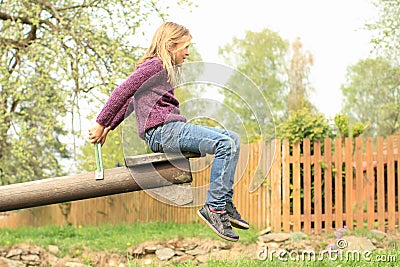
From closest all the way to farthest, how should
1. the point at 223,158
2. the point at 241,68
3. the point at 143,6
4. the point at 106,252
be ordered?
the point at 223,158
the point at 106,252
the point at 143,6
the point at 241,68

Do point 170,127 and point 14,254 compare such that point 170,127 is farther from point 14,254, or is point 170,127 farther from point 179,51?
point 14,254

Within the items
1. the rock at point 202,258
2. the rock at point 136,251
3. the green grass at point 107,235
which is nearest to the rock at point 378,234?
the green grass at point 107,235

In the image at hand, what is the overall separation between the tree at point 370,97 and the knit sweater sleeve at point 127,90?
21.2 m

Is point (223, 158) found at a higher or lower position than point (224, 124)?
lower

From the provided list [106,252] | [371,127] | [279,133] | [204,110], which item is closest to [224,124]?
[204,110]

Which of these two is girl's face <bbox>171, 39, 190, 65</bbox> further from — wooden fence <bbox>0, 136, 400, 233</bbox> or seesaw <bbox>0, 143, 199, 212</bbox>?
wooden fence <bbox>0, 136, 400, 233</bbox>

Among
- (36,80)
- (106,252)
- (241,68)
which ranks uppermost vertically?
(241,68)

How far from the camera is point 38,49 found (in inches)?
391

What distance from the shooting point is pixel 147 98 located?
13.1ft

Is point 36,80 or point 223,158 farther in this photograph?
point 36,80

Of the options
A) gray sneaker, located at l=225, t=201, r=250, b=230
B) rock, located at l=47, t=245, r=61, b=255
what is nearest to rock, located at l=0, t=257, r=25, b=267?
rock, located at l=47, t=245, r=61, b=255

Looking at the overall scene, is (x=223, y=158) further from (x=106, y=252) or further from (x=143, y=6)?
(x=143, y=6)

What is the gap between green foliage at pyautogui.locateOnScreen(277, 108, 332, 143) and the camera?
33.4 ft

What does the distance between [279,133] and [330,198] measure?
5.50 feet
